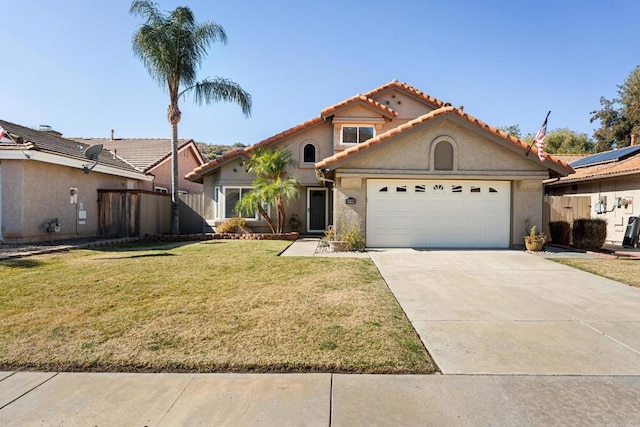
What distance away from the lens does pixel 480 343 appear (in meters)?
4.51

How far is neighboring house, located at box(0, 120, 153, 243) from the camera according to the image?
12.6 metres

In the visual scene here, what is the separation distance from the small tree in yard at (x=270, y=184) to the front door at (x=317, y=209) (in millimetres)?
1589

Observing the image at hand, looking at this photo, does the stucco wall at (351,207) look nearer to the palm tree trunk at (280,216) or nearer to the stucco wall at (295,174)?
the palm tree trunk at (280,216)

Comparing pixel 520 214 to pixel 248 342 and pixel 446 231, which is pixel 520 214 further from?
pixel 248 342

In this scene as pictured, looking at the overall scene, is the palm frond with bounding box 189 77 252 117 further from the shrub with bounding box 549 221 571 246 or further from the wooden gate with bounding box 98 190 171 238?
the shrub with bounding box 549 221 571 246

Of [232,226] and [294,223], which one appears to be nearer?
[232,226]

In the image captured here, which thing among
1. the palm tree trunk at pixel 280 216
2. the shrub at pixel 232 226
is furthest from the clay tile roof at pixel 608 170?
the shrub at pixel 232 226

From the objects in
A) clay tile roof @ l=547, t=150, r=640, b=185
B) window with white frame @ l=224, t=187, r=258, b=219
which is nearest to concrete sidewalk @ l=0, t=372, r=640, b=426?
clay tile roof @ l=547, t=150, r=640, b=185

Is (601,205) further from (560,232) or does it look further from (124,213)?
(124,213)

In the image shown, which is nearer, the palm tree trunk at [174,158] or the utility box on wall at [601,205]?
the utility box on wall at [601,205]

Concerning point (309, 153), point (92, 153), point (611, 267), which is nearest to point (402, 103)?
point (309, 153)

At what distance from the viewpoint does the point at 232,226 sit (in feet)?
55.4

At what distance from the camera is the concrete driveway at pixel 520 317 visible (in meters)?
4.01

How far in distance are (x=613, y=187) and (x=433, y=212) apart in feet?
29.3
